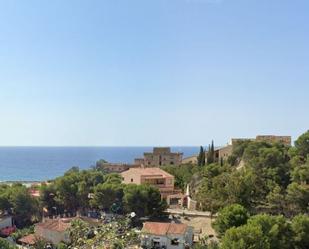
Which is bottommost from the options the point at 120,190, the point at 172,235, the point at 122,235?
the point at 172,235

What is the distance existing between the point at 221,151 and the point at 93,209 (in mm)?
28143

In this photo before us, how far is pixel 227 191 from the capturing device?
3512 cm

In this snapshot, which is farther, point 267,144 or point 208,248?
point 267,144

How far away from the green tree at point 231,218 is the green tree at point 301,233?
11.8 feet

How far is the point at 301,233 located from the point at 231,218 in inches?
189

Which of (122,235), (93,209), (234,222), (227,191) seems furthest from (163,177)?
(122,235)

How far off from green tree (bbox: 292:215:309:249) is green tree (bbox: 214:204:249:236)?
3.59 m

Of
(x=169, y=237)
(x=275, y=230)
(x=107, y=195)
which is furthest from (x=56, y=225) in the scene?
(x=275, y=230)

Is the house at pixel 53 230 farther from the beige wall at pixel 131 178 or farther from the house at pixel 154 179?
the beige wall at pixel 131 178

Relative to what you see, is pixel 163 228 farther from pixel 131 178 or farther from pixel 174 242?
pixel 131 178

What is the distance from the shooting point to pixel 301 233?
88.2 ft

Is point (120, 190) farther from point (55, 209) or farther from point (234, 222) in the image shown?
point (234, 222)

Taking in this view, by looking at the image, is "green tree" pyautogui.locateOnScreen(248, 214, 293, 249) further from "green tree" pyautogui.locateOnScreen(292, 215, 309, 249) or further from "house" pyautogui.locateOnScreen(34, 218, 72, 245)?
"house" pyautogui.locateOnScreen(34, 218, 72, 245)

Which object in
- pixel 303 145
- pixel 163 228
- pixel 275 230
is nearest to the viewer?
pixel 275 230
